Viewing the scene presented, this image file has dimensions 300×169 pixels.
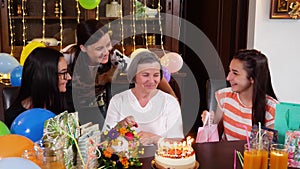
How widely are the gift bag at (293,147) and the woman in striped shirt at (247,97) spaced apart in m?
0.49

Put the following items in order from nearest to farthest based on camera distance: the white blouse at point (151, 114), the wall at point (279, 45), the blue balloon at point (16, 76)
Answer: the white blouse at point (151, 114) < the blue balloon at point (16, 76) < the wall at point (279, 45)

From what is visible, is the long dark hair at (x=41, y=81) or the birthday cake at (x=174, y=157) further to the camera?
the long dark hair at (x=41, y=81)

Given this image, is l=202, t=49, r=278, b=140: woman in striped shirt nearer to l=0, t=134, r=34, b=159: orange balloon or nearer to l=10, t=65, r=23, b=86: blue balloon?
l=0, t=134, r=34, b=159: orange balloon

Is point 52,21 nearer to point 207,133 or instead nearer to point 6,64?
point 6,64

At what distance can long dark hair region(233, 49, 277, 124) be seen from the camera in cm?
211

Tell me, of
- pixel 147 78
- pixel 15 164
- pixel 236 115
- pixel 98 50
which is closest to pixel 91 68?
pixel 98 50

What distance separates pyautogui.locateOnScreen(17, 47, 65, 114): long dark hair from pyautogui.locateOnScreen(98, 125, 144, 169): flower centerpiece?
0.65 meters

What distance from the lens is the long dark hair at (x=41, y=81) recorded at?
2.05 m

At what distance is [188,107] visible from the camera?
442 centimetres

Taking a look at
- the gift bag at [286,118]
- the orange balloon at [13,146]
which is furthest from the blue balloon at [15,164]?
the gift bag at [286,118]

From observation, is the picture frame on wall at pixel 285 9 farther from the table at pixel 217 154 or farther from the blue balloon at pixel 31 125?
the blue balloon at pixel 31 125

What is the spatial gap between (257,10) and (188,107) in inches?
59.4

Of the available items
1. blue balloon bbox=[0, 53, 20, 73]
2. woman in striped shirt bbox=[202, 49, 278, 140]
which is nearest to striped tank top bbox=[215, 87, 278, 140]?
woman in striped shirt bbox=[202, 49, 278, 140]

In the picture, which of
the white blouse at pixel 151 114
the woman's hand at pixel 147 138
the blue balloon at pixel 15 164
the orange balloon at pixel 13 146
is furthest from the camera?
the white blouse at pixel 151 114
